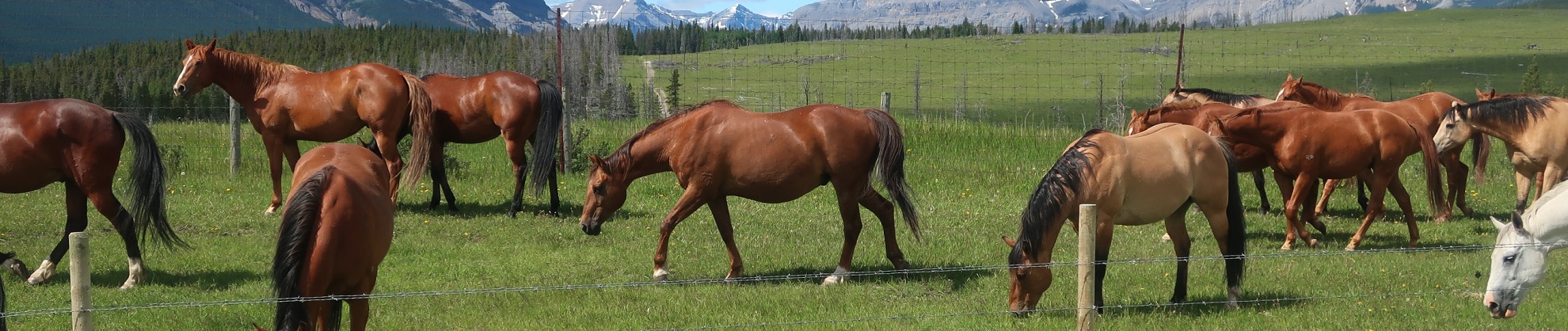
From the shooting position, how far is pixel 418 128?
10867 millimetres

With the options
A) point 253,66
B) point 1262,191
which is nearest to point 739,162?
point 253,66

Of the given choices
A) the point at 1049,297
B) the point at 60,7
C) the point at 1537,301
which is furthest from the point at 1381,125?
the point at 60,7

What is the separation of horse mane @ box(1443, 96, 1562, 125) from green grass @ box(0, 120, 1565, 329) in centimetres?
103

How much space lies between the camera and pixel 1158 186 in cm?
643

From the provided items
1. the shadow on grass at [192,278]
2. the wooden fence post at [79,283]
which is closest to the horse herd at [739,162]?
the shadow on grass at [192,278]

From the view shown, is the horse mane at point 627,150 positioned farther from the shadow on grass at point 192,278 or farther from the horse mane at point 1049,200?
the horse mane at point 1049,200

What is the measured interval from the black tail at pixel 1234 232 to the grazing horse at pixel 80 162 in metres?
6.75

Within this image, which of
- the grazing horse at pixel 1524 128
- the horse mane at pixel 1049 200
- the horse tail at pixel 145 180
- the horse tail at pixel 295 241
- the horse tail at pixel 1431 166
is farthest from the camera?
the grazing horse at pixel 1524 128

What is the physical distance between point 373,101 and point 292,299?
668cm

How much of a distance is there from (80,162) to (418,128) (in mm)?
3699

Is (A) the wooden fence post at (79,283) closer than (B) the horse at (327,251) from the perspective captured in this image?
Yes

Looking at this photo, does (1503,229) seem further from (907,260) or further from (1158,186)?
(907,260)

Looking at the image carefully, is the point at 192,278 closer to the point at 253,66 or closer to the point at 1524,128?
the point at 253,66

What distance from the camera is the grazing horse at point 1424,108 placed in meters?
11.3
